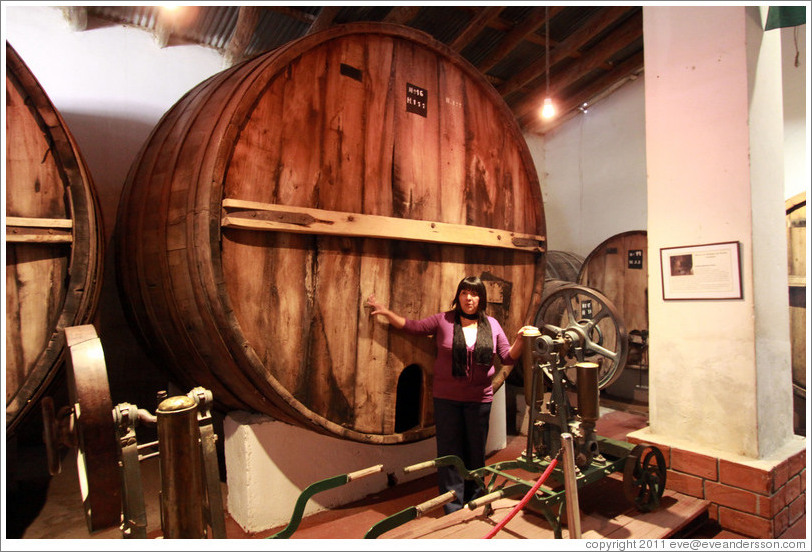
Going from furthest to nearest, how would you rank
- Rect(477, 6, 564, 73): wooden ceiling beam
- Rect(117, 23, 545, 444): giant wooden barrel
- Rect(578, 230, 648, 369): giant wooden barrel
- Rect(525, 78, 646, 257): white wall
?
Rect(525, 78, 646, 257): white wall
Rect(578, 230, 648, 369): giant wooden barrel
Rect(477, 6, 564, 73): wooden ceiling beam
Rect(117, 23, 545, 444): giant wooden barrel

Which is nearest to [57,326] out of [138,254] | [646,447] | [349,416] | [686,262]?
[138,254]

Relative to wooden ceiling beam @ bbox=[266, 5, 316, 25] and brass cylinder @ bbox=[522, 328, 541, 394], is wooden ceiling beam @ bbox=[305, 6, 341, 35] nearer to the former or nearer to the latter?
wooden ceiling beam @ bbox=[266, 5, 316, 25]

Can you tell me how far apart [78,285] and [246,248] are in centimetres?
65

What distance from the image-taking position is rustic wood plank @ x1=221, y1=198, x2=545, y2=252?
1832 mm

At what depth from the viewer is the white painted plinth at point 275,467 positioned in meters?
2.25

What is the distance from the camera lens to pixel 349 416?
212 cm

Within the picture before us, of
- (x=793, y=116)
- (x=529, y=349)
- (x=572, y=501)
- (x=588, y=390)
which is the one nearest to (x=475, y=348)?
(x=529, y=349)

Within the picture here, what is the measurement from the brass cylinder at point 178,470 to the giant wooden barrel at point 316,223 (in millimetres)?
597

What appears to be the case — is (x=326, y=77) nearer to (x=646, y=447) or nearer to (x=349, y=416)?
(x=349, y=416)

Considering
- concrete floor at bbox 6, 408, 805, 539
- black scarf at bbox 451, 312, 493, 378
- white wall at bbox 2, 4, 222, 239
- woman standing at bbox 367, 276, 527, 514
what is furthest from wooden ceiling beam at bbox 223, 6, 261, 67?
concrete floor at bbox 6, 408, 805, 539

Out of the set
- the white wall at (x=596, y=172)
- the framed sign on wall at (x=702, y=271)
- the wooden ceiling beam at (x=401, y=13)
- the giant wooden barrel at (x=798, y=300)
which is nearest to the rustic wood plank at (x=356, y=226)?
the framed sign on wall at (x=702, y=271)

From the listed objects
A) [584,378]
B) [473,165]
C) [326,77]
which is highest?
[326,77]

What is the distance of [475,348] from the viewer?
8.00 feet

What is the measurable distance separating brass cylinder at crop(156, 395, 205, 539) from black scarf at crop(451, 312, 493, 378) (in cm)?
141
